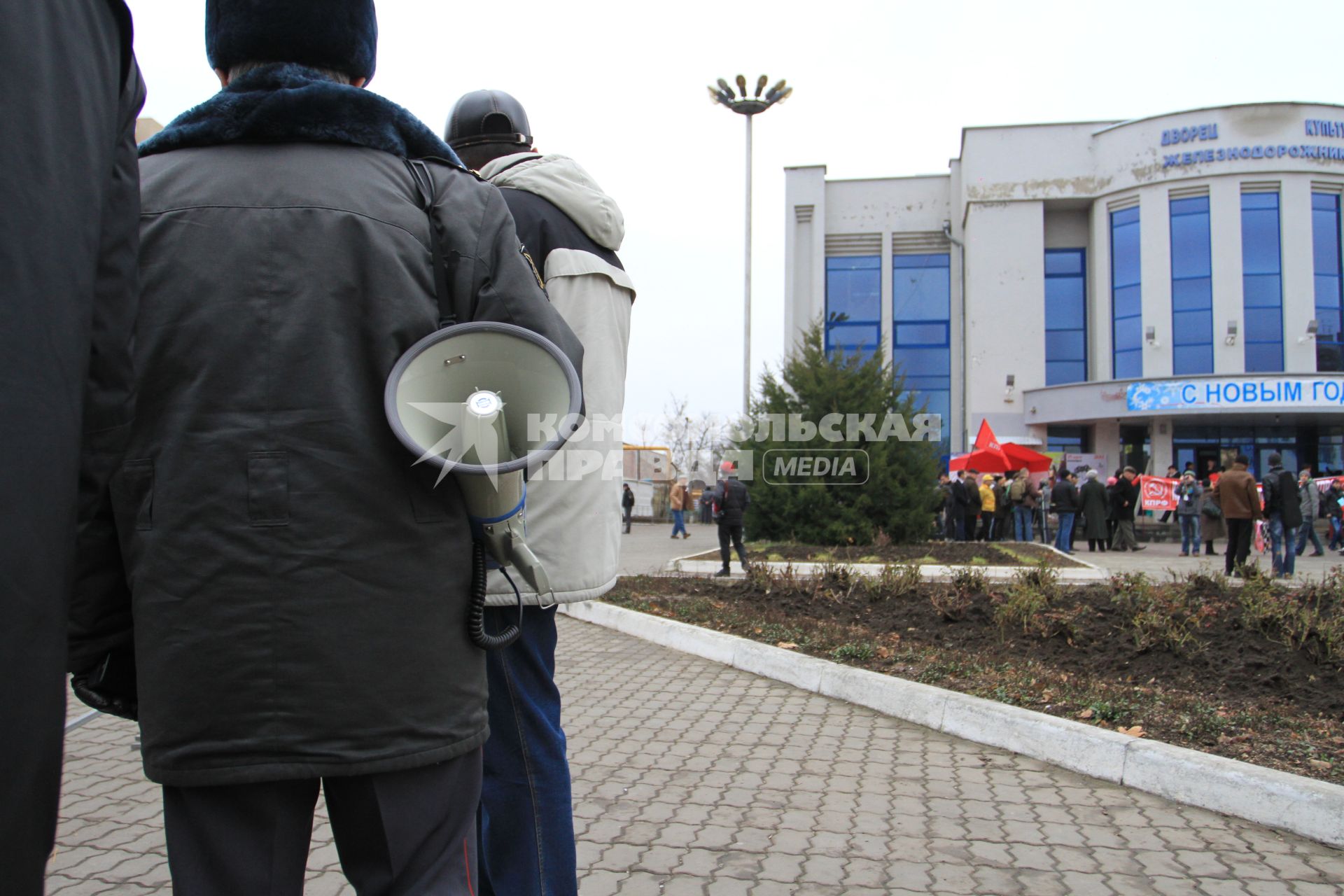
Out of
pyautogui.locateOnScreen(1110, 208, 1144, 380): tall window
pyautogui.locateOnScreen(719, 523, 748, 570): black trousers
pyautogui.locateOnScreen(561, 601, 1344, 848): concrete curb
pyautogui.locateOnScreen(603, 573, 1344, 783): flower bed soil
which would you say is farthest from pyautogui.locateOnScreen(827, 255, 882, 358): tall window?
pyautogui.locateOnScreen(561, 601, 1344, 848): concrete curb

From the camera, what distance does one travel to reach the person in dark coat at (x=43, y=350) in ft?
2.65

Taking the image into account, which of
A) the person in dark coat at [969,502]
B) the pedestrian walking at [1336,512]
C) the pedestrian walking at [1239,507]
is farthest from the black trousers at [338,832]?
the pedestrian walking at [1336,512]

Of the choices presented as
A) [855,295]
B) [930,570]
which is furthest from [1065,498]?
[855,295]

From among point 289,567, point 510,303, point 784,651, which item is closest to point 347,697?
point 289,567

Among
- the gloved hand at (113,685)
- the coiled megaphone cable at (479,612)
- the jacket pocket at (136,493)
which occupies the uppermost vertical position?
the jacket pocket at (136,493)

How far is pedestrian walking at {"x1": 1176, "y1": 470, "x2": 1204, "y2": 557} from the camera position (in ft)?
61.5

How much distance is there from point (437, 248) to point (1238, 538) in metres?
15.2

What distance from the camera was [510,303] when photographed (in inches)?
61.1

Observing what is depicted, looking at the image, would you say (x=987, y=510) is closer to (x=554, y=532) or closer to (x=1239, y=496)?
(x=1239, y=496)

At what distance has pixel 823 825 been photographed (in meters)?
3.47

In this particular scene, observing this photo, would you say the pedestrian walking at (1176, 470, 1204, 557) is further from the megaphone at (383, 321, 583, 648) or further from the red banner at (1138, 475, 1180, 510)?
the megaphone at (383, 321, 583, 648)

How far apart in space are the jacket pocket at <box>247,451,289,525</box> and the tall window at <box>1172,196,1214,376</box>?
117 ft

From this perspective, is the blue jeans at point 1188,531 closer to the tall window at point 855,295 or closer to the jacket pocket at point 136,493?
the jacket pocket at point 136,493

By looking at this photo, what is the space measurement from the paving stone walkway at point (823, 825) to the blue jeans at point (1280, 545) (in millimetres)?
11309
